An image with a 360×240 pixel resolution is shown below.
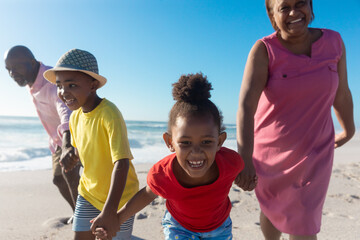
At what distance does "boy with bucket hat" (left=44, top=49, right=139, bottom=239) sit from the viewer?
2.14 m

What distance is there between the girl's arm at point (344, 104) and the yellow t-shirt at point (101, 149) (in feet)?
4.72

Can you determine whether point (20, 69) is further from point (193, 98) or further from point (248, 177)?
point (248, 177)

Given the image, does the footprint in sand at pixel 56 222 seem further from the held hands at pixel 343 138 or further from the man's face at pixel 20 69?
the held hands at pixel 343 138

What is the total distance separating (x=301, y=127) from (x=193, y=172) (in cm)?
72

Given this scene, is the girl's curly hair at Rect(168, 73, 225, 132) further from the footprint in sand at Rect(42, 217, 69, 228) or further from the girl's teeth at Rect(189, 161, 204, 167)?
the footprint in sand at Rect(42, 217, 69, 228)

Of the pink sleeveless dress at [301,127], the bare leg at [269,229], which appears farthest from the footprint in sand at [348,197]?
the pink sleeveless dress at [301,127]

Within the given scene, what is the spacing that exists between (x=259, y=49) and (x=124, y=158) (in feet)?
3.46

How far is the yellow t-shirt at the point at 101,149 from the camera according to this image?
207 centimetres

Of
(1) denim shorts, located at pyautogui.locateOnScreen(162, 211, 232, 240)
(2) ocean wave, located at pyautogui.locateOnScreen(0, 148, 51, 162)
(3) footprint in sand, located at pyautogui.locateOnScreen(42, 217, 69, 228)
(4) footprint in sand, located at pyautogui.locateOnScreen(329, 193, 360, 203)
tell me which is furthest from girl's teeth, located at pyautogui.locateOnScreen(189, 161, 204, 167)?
(2) ocean wave, located at pyautogui.locateOnScreen(0, 148, 51, 162)

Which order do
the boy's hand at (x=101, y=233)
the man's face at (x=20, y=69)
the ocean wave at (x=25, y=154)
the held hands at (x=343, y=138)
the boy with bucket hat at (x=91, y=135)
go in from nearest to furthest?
the boy's hand at (x=101, y=233) → the boy with bucket hat at (x=91, y=135) → the held hands at (x=343, y=138) → the man's face at (x=20, y=69) → the ocean wave at (x=25, y=154)

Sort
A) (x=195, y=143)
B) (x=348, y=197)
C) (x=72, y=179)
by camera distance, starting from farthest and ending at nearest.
Answer: (x=348, y=197)
(x=72, y=179)
(x=195, y=143)

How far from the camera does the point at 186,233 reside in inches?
72.3

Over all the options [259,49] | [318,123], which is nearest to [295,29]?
[259,49]

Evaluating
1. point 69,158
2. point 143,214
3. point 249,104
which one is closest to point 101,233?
point 69,158
